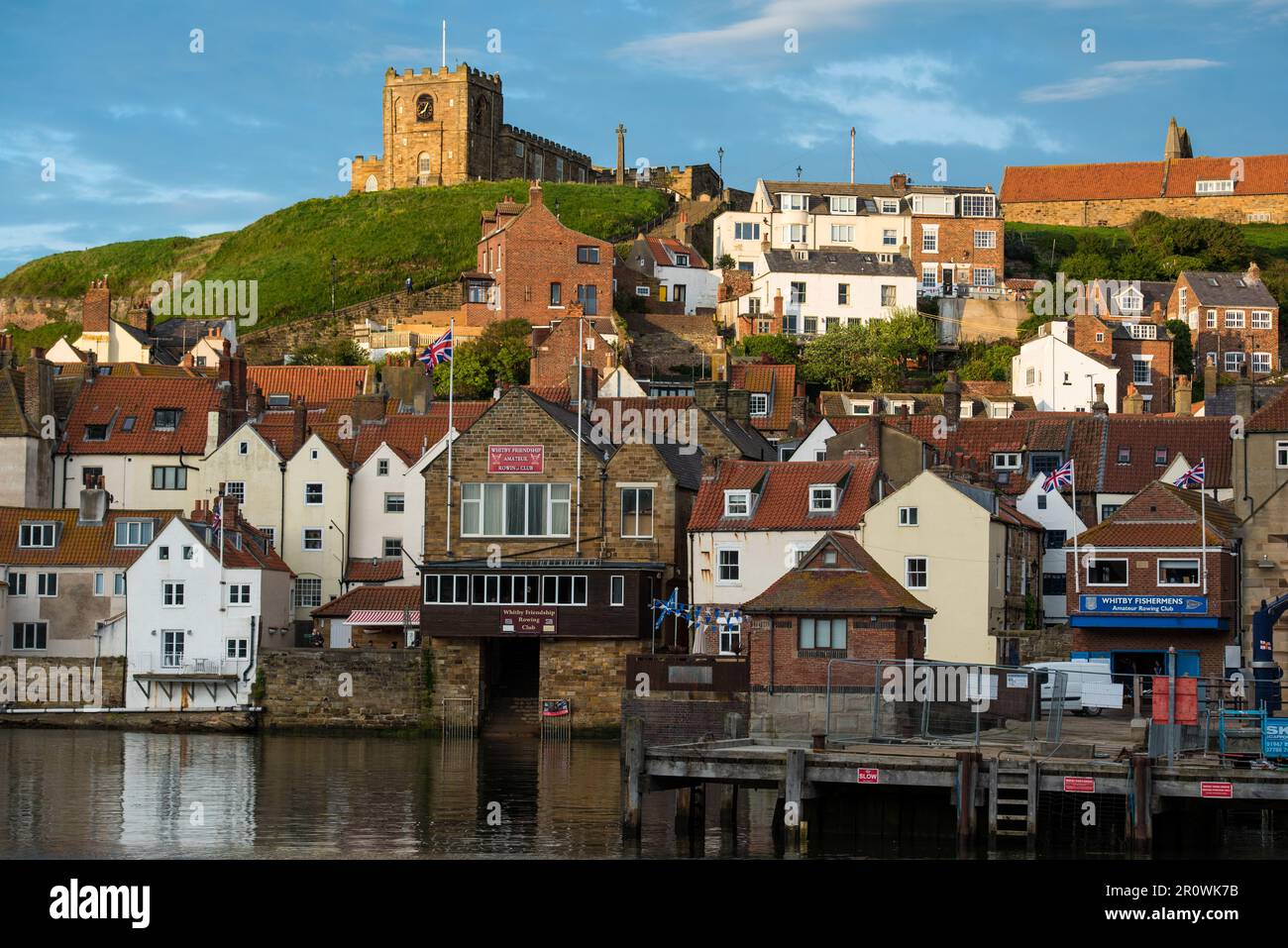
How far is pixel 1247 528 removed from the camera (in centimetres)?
6406

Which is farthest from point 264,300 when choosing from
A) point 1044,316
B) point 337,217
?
point 1044,316

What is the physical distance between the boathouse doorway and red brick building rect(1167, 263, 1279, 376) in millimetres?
57291

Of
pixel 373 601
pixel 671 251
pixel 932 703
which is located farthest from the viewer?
pixel 671 251

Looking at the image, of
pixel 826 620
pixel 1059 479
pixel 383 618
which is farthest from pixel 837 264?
pixel 826 620

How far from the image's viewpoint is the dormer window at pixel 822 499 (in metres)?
68.5

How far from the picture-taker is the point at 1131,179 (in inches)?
6599

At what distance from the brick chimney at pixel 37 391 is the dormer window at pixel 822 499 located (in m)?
32.3

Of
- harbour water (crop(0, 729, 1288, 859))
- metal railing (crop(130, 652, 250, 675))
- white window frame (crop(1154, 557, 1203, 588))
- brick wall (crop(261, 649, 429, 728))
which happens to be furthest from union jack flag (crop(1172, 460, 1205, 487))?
metal railing (crop(130, 652, 250, 675))

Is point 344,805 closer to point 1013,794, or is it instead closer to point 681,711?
point 681,711

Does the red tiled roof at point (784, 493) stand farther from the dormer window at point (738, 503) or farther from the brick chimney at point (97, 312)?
→ the brick chimney at point (97, 312)

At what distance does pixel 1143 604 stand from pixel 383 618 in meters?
→ 26.5

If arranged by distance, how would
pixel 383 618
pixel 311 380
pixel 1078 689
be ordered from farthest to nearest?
pixel 311 380 → pixel 383 618 → pixel 1078 689

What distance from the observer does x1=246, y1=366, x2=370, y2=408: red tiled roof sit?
97.8 m

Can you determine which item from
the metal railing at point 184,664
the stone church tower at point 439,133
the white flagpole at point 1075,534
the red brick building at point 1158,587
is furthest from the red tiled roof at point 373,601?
the stone church tower at point 439,133
